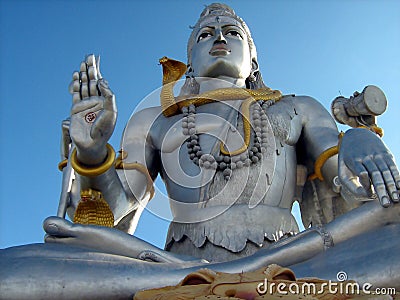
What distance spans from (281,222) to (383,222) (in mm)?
770

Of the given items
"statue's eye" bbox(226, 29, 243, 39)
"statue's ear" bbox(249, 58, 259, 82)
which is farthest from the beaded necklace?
"statue's eye" bbox(226, 29, 243, 39)

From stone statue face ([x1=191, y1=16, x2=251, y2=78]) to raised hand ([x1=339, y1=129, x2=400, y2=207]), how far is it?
1267 mm

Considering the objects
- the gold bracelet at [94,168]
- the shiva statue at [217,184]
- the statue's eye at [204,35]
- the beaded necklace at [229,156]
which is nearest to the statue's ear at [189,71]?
the shiva statue at [217,184]

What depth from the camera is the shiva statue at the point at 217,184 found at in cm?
311

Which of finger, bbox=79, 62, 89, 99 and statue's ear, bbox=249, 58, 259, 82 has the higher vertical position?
statue's ear, bbox=249, 58, 259, 82

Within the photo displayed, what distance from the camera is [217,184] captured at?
4117 millimetres

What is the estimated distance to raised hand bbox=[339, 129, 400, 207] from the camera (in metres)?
3.20

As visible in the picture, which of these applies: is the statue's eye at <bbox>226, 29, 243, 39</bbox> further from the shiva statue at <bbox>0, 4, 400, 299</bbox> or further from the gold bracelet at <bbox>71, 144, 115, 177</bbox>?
the gold bracelet at <bbox>71, 144, 115, 177</bbox>

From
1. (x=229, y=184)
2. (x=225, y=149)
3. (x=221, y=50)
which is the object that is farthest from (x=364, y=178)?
(x=221, y=50)

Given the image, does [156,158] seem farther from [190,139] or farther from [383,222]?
[383,222]

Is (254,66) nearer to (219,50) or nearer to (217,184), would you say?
(219,50)

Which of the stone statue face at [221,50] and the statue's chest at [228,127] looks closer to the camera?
the statue's chest at [228,127]

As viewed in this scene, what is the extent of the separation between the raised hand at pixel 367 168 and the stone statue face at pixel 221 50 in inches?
49.9

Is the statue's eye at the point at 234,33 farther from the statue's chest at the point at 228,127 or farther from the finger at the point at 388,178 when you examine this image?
the finger at the point at 388,178
